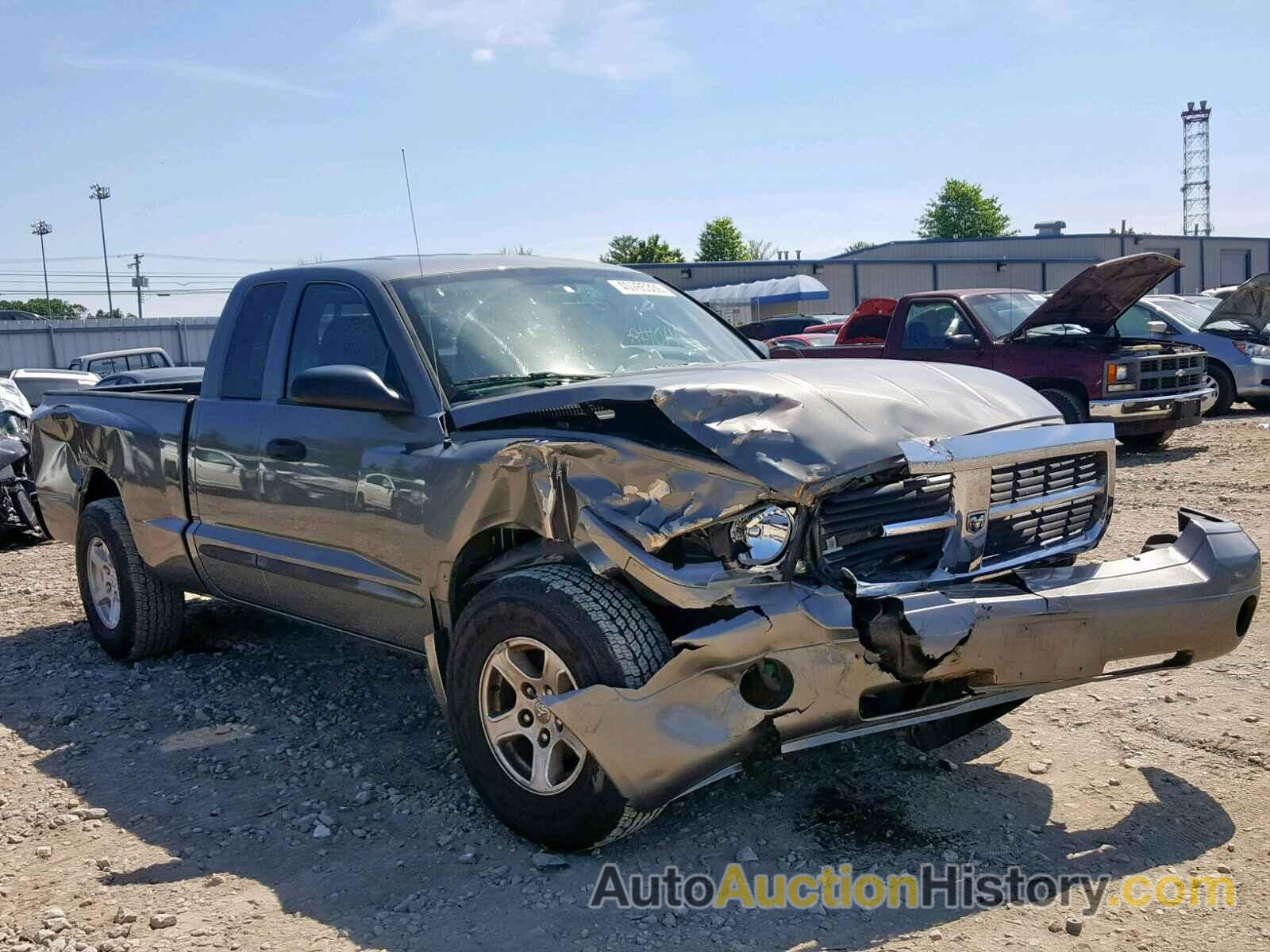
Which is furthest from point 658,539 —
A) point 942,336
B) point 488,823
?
point 942,336

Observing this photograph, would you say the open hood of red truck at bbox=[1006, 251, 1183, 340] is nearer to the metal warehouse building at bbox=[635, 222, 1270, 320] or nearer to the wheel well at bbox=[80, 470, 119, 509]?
the wheel well at bbox=[80, 470, 119, 509]

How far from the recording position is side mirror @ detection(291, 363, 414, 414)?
13.1 ft

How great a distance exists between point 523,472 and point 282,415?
1.53m

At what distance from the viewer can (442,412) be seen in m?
4.02

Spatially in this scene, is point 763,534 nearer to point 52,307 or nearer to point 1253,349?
point 1253,349

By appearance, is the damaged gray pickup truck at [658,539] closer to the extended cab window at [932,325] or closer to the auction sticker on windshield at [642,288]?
the auction sticker on windshield at [642,288]

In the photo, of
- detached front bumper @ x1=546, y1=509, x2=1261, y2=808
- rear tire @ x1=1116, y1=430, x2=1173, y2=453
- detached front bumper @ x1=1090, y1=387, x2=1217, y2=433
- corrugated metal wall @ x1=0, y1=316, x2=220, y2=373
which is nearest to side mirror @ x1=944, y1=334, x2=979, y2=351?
detached front bumper @ x1=1090, y1=387, x2=1217, y2=433

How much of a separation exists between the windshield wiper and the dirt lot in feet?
4.65

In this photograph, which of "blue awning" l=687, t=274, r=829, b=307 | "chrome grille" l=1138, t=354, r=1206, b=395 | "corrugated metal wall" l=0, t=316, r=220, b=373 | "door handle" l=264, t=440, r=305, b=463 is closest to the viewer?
"door handle" l=264, t=440, r=305, b=463

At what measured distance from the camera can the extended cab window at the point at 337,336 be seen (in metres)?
4.39

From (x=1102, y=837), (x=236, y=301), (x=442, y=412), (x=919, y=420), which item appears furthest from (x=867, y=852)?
(x=236, y=301)

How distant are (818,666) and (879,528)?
1.62 ft

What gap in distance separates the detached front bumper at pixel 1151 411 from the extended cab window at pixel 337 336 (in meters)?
8.29

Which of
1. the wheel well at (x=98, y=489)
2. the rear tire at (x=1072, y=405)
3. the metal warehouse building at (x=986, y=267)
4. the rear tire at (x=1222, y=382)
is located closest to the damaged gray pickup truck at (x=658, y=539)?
the wheel well at (x=98, y=489)
